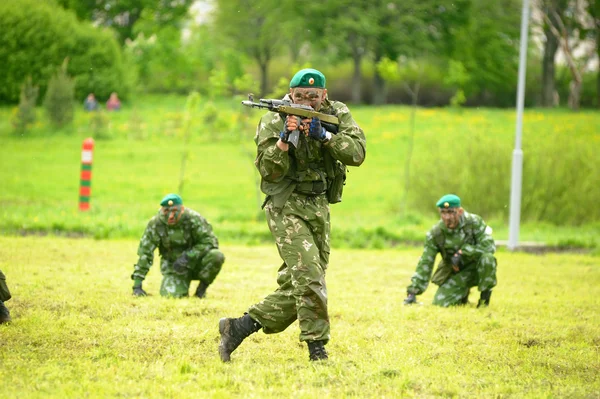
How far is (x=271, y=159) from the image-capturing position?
6953 mm

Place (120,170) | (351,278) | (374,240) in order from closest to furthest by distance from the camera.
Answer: (351,278), (374,240), (120,170)

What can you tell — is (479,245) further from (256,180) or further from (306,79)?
(256,180)

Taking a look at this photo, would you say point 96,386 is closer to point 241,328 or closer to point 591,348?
point 241,328

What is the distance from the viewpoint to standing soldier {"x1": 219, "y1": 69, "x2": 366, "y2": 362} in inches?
277

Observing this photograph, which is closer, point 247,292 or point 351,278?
point 247,292

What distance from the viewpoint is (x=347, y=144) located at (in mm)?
7027

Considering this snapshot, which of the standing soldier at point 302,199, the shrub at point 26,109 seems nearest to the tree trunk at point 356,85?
the shrub at point 26,109

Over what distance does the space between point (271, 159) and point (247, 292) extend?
528 cm

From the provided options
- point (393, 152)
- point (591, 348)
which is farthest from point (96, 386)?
point (393, 152)

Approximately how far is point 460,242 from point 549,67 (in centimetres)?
4508

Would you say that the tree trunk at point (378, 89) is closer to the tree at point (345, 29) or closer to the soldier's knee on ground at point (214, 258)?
the tree at point (345, 29)

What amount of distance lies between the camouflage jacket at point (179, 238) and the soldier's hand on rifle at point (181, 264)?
0.07 m

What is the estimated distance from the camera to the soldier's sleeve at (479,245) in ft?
36.7

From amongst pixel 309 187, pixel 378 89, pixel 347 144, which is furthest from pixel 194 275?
pixel 378 89
